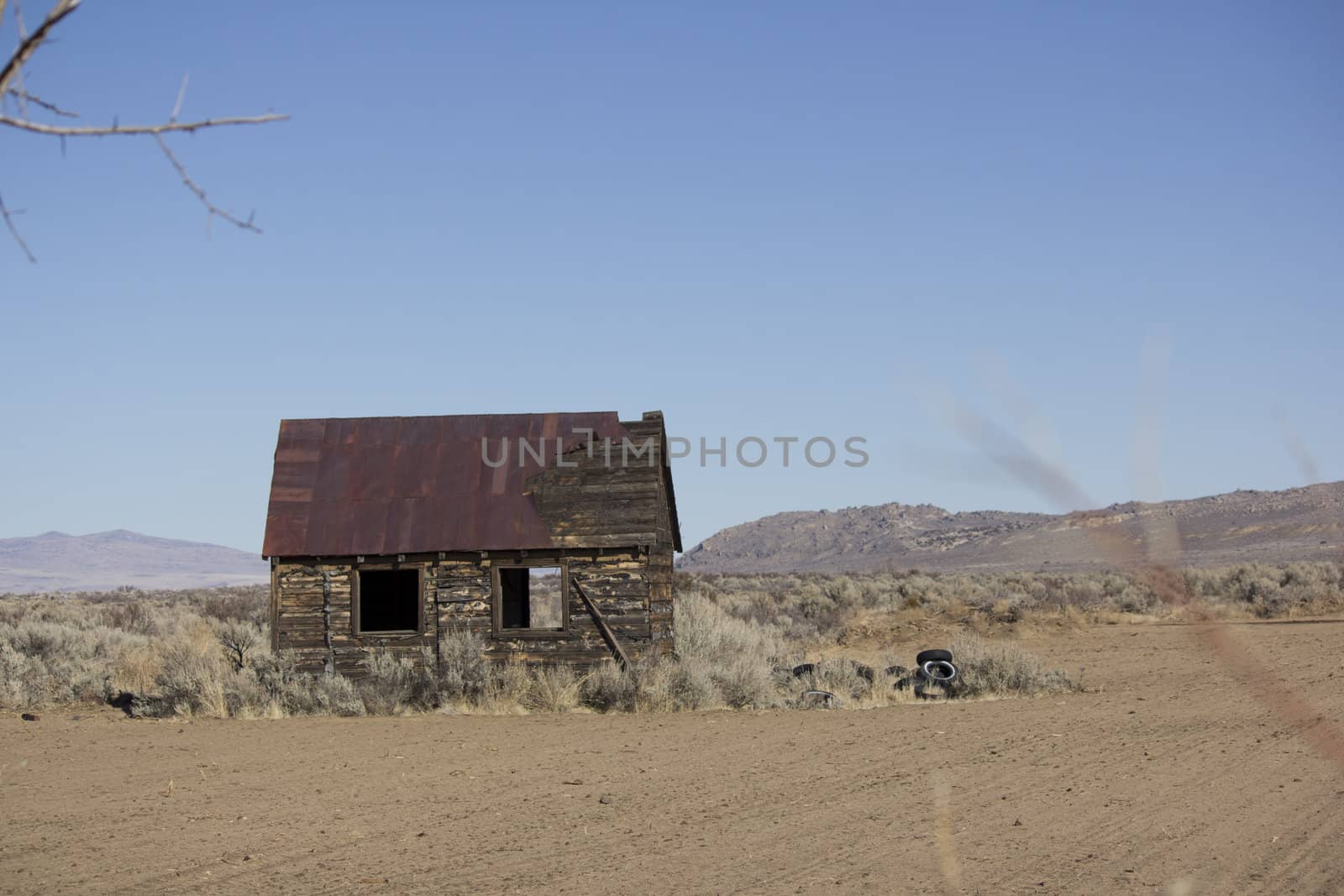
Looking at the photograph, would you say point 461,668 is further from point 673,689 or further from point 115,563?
point 115,563

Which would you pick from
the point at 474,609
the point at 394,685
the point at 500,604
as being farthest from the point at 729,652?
the point at 394,685

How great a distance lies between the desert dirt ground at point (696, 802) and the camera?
25.3 feet

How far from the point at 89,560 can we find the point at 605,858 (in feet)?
524

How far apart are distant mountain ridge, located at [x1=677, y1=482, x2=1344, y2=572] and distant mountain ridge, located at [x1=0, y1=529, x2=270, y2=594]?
173 ft

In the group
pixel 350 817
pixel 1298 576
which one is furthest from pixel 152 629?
pixel 1298 576

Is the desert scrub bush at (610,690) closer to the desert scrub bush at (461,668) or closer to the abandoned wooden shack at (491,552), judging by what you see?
the abandoned wooden shack at (491,552)

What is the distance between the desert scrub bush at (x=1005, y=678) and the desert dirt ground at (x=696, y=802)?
1.19m

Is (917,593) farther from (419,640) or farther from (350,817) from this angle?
(350,817)

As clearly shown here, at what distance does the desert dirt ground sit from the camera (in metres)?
7.70

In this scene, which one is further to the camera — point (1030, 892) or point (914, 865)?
point (914, 865)

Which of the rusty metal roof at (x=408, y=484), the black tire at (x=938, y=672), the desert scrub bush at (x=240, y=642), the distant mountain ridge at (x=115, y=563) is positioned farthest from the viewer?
the distant mountain ridge at (x=115, y=563)

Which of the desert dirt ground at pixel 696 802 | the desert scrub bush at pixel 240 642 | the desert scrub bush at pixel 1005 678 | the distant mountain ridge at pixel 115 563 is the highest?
the distant mountain ridge at pixel 115 563

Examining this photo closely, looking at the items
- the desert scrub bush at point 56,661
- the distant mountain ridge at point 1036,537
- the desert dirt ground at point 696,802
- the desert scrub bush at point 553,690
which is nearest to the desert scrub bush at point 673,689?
the desert dirt ground at point 696,802

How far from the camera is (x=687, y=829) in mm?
9078
